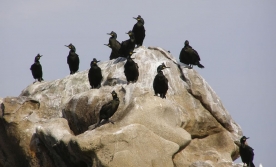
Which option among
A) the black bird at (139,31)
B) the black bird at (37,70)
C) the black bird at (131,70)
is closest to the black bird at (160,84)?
the black bird at (131,70)

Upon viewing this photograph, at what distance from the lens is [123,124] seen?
23188 millimetres

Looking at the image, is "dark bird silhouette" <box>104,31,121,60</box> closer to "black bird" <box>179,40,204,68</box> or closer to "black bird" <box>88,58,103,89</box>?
"black bird" <box>179,40,204,68</box>

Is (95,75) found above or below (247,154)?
above

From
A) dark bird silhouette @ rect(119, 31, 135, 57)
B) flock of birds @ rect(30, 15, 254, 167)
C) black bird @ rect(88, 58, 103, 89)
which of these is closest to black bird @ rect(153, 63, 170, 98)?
flock of birds @ rect(30, 15, 254, 167)

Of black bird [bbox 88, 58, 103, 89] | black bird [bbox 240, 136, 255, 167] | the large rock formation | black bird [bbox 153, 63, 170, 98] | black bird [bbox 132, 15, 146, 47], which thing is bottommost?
black bird [bbox 240, 136, 255, 167]

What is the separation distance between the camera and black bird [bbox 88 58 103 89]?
25672 mm

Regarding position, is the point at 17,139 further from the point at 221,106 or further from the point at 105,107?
the point at 221,106

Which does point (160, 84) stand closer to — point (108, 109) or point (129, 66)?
point (129, 66)

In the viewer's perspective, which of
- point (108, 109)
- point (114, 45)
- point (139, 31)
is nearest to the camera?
point (108, 109)

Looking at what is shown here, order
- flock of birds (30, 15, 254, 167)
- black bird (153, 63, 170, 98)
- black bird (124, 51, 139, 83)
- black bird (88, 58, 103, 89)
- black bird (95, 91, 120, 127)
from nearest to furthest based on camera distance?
1. black bird (95, 91, 120, 127)
2. flock of birds (30, 15, 254, 167)
3. black bird (153, 63, 170, 98)
4. black bird (124, 51, 139, 83)
5. black bird (88, 58, 103, 89)

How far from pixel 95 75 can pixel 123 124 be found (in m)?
2.88

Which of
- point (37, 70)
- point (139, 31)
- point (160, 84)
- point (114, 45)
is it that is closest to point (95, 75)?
point (160, 84)

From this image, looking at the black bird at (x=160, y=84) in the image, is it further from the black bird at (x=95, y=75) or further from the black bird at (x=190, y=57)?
the black bird at (x=190, y=57)

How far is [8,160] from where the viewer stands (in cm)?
2712
